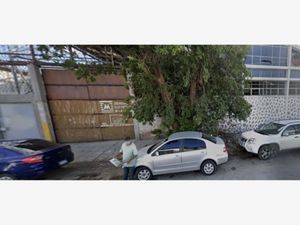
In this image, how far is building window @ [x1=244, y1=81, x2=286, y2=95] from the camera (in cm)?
711

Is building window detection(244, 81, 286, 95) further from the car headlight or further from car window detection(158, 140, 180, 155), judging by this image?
car window detection(158, 140, 180, 155)

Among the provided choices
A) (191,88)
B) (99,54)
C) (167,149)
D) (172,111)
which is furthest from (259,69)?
(99,54)

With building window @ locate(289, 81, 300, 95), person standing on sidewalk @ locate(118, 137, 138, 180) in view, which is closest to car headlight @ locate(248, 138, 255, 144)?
person standing on sidewalk @ locate(118, 137, 138, 180)

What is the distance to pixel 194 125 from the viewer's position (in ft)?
15.5

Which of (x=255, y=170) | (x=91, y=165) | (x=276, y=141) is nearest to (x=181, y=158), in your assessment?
(x=255, y=170)

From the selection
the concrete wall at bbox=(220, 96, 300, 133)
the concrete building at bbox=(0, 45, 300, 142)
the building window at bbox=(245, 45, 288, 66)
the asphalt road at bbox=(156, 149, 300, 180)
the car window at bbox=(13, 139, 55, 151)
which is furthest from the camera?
the building window at bbox=(245, 45, 288, 66)

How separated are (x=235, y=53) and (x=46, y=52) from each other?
5221 mm

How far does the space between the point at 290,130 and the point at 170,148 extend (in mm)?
3845

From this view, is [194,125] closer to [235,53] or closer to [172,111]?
[172,111]

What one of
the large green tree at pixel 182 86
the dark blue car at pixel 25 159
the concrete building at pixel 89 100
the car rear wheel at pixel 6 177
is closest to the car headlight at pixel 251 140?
the large green tree at pixel 182 86

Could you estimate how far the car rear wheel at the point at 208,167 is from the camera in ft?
13.0

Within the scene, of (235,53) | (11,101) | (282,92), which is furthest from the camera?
(282,92)

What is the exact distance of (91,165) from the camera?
5266mm

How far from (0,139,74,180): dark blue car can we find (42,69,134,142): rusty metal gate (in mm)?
3068
